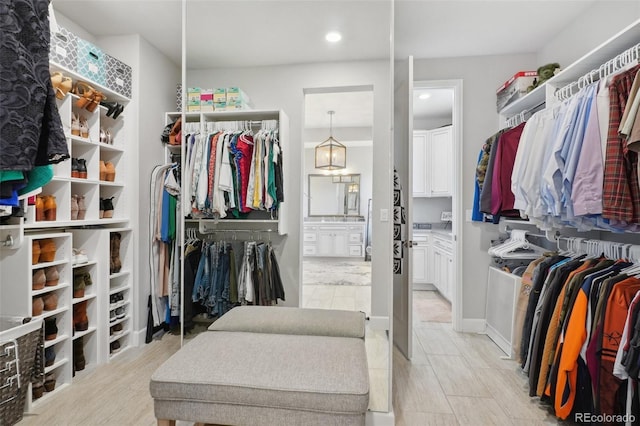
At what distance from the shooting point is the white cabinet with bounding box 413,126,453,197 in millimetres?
4039

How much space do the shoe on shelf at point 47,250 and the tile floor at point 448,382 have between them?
4.91 ft

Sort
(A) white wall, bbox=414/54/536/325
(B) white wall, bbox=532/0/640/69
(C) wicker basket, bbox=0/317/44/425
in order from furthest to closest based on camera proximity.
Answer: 1. (A) white wall, bbox=414/54/536/325
2. (B) white wall, bbox=532/0/640/69
3. (C) wicker basket, bbox=0/317/44/425

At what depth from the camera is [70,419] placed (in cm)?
161

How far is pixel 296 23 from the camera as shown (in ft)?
5.67

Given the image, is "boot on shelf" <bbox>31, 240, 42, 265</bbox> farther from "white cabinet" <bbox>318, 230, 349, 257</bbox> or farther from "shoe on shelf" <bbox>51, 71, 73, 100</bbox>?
"white cabinet" <bbox>318, 230, 349, 257</bbox>

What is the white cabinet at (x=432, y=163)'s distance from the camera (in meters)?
4.04

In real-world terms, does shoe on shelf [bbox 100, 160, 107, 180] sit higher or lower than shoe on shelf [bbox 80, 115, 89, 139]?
lower

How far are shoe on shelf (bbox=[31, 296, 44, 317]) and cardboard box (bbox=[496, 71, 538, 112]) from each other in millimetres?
3542

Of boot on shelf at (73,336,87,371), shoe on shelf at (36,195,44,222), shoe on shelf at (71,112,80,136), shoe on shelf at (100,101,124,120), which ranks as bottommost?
boot on shelf at (73,336,87,371)

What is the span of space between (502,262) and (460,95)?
5.04 feet

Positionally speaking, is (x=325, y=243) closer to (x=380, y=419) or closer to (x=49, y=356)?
(x=380, y=419)

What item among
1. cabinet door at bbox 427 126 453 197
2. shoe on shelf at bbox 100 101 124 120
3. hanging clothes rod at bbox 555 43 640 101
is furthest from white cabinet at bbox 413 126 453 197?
shoe on shelf at bbox 100 101 124 120

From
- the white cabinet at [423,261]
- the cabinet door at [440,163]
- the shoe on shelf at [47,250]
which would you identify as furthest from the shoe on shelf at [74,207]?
the cabinet door at [440,163]

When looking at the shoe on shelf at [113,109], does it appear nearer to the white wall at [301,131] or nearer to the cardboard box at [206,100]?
the cardboard box at [206,100]
